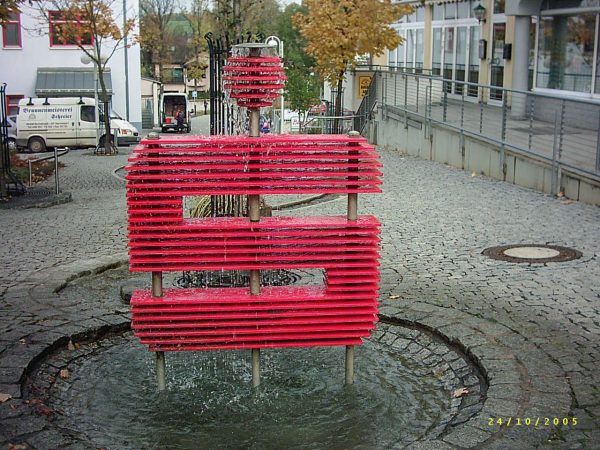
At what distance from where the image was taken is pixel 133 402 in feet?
19.8

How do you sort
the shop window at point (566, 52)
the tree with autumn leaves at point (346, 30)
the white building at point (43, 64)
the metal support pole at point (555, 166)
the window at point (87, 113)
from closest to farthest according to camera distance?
the metal support pole at point (555, 166) → the shop window at point (566, 52) → the tree with autumn leaves at point (346, 30) → the window at point (87, 113) → the white building at point (43, 64)

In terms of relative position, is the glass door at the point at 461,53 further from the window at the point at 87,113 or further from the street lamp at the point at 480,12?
the window at the point at 87,113

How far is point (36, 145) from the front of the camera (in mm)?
34750

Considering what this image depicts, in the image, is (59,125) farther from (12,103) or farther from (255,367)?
(255,367)

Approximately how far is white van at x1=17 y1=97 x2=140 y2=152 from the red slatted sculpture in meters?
29.7

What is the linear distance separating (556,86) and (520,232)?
35.9 feet

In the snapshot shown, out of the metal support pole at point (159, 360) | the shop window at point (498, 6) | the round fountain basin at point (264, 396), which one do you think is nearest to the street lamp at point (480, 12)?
the shop window at point (498, 6)

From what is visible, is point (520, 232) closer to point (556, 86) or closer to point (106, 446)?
point (106, 446)

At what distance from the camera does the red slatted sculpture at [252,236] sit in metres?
5.67

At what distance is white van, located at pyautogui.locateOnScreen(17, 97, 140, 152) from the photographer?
3459cm

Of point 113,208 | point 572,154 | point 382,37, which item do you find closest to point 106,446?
point 113,208

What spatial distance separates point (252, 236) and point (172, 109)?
47.6 metres
